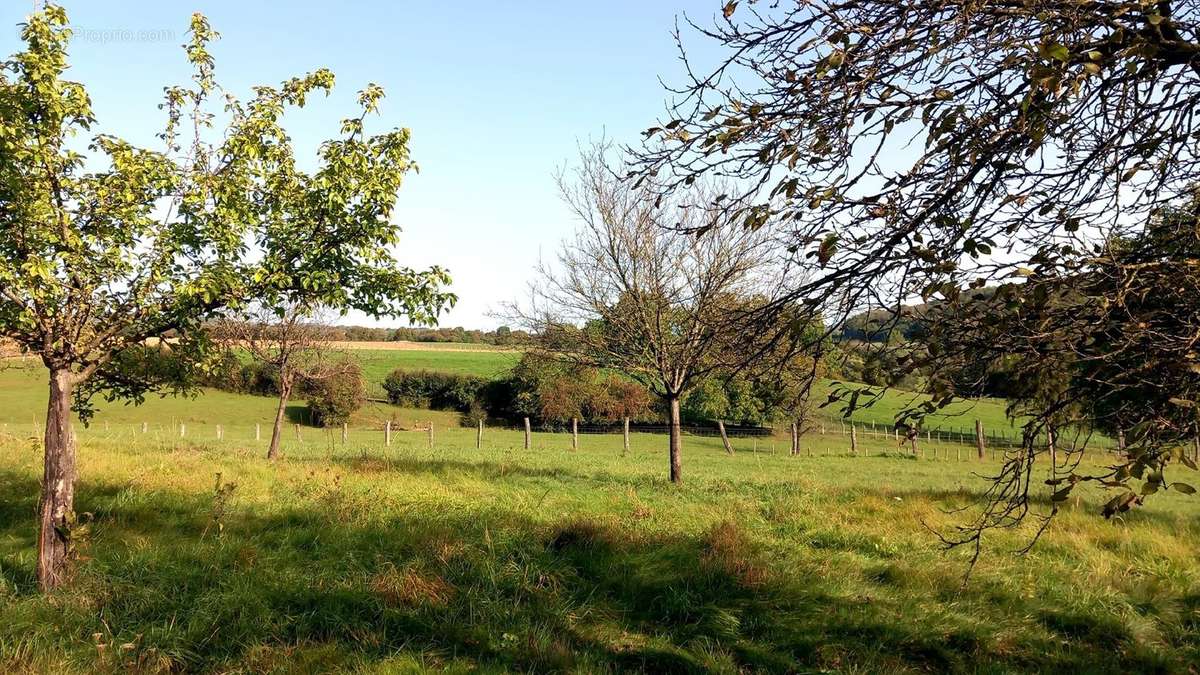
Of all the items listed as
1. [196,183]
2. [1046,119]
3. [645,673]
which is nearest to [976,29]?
[1046,119]

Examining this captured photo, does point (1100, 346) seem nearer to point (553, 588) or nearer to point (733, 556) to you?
point (733, 556)

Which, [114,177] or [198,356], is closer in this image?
[114,177]

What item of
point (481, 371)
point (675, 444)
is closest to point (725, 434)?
point (675, 444)

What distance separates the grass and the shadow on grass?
2 centimetres

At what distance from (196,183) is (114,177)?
698 mm

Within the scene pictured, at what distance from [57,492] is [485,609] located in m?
4.16

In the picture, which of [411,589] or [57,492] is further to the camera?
[57,492]

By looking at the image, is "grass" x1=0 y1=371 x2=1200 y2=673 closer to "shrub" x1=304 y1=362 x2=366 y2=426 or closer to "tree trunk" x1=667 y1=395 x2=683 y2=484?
"tree trunk" x1=667 y1=395 x2=683 y2=484

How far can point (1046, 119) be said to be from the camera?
11.1ft

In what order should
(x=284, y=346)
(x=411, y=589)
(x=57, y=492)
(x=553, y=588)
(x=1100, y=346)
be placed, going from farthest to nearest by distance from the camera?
(x=284, y=346) → (x=553, y=588) → (x=57, y=492) → (x=411, y=589) → (x=1100, y=346)

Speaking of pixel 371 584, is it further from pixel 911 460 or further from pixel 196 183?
pixel 911 460

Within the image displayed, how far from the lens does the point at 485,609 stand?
20.2ft

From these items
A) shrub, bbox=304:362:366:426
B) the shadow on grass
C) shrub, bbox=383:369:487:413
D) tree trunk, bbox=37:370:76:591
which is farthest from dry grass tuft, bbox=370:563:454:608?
shrub, bbox=383:369:487:413

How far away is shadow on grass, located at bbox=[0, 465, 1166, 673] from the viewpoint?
17.7ft
